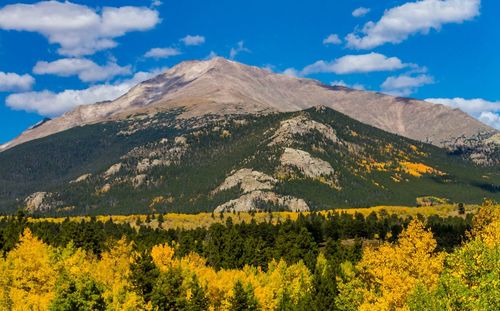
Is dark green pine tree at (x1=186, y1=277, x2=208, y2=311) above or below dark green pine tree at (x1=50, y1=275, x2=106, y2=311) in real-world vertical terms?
below

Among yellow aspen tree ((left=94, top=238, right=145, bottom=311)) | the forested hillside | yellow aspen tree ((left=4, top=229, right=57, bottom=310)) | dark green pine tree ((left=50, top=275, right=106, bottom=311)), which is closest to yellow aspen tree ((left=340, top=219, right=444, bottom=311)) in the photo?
the forested hillside

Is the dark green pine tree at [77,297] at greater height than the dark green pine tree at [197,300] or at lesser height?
greater

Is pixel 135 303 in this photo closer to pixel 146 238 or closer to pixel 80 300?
pixel 80 300

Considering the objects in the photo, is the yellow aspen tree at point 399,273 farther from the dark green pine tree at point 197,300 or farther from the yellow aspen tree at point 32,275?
the yellow aspen tree at point 32,275

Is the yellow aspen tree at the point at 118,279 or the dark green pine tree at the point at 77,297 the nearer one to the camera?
the dark green pine tree at the point at 77,297

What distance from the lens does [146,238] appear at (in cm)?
19375

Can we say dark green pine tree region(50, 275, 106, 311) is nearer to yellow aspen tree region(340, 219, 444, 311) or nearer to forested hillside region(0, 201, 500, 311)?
forested hillside region(0, 201, 500, 311)

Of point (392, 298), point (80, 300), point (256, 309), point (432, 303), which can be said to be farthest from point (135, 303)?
point (432, 303)

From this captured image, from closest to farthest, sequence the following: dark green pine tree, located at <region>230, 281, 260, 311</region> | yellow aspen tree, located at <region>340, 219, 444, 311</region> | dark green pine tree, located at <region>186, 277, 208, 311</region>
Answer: yellow aspen tree, located at <region>340, 219, 444, 311</region>
dark green pine tree, located at <region>186, 277, 208, 311</region>
dark green pine tree, located at <region>230, 281, 260, 311</region>

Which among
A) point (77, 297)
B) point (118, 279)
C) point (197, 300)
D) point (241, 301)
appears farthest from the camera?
point (118, 279)

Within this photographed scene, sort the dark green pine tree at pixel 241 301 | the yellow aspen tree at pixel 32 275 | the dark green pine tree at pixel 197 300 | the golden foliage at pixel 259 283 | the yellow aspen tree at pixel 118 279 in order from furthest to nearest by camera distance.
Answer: the golden foliage at pixel 259 283
the yellow aspen tree at pixel 32 275
the dark green pine tree at pixel 241 301
the dark green pine tree at pixel 197 300
the yellow aspen tree at pixel 118 279

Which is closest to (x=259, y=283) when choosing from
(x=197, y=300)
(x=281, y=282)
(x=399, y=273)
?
(x=281, y=282)

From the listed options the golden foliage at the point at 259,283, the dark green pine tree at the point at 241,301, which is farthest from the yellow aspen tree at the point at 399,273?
the golden foliage at the point at 259,283

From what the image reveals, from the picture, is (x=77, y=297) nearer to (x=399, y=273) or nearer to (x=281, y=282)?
(x=399, y=273)
